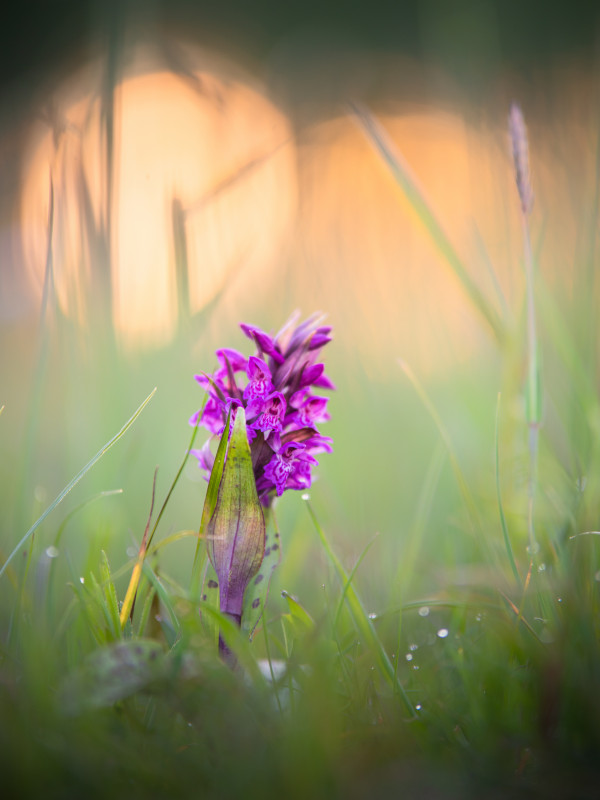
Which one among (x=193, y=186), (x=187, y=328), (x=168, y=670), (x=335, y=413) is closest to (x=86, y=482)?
(x=187, y=328)

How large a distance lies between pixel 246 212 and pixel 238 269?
98 centimetres

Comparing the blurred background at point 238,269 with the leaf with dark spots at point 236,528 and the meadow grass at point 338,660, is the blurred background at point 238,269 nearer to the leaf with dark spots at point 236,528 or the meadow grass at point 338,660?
the meadow grass at point 338,660

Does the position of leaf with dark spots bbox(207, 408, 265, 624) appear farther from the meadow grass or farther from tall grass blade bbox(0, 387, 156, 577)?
tall grass blade bbox(0, 387, 156, 577)

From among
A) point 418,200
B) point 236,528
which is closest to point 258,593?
point 236,528

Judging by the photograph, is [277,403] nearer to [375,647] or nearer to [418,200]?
[375,647]

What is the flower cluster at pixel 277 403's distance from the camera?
1348mm

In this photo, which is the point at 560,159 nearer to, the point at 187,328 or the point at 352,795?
the point at 187,328

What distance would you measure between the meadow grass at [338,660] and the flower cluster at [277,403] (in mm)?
256

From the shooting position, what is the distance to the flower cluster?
1348mm

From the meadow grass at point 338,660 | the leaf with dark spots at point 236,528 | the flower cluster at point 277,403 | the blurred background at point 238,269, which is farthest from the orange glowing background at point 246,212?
the leaf with dark spots at point 236,528

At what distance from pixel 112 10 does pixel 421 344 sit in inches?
111

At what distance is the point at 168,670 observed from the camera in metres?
0.92

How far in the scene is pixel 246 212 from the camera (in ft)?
9.02

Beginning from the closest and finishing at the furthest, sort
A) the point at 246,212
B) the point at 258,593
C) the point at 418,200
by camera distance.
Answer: the point at 258,593 → the point at 418,200 → the point at 246,212
